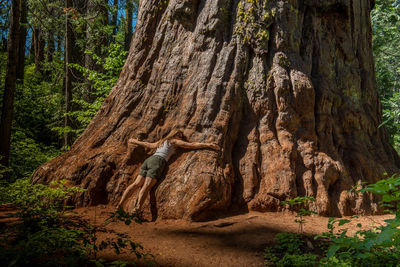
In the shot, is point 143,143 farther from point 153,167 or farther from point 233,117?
point 233,117

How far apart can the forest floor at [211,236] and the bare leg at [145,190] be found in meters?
0.40

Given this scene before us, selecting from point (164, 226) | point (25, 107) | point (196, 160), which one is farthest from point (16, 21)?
point (164, 226)

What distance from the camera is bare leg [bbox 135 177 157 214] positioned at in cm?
484

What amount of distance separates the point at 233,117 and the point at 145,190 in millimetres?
2348

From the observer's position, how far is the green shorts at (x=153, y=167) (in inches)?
196

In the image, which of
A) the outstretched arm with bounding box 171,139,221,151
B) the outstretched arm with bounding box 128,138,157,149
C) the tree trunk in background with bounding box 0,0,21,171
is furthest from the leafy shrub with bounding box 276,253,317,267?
the tree trunk in background with bounding box 0,0,21,171

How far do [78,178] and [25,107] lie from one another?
30.3 ft

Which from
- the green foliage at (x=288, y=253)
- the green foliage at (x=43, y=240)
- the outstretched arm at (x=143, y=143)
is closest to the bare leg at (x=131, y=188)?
the outstretched arm at (x=143, y=143)

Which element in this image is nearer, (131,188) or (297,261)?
(297,261)

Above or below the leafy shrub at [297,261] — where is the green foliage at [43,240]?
above

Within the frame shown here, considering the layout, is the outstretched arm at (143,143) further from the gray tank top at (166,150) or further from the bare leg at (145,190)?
the bare leg at (145,190)

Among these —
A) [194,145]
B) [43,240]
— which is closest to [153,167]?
[194,145]

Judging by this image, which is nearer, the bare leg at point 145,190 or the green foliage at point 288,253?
the green foliage at point 288,253

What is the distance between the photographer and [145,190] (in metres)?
4.91
